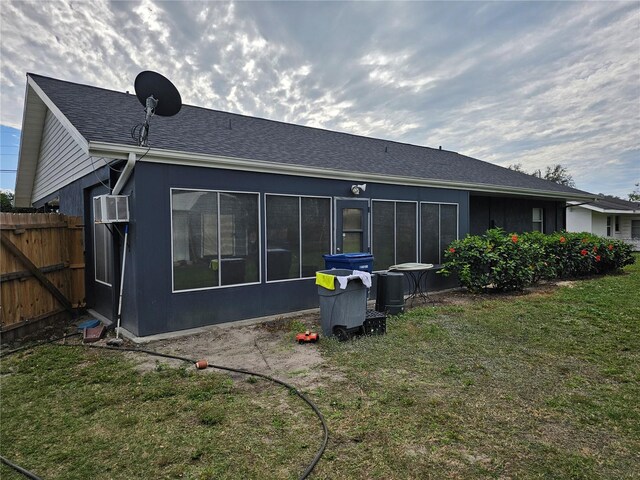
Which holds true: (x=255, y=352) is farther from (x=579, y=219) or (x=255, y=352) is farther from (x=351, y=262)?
(x=579, y=219)

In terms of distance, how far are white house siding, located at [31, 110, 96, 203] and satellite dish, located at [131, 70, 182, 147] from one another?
4.64 feet

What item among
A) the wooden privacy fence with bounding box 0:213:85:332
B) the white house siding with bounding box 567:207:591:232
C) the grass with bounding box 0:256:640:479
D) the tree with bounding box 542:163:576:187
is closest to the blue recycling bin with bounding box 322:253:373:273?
the grass with bounding box 0:256:640:479

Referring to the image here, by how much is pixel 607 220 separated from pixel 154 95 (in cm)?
2657

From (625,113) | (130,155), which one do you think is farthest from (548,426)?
(625,113)

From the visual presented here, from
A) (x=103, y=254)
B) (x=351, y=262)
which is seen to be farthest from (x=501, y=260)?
(x=103, y=254)

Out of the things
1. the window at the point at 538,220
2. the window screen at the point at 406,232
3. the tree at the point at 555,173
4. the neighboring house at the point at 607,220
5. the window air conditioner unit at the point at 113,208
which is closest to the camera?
the window air conditioner unit at the point at 113,208

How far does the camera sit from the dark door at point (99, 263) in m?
5.81

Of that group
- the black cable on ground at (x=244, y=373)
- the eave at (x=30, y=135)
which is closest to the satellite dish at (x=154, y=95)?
the eave at (x=30, y=135)

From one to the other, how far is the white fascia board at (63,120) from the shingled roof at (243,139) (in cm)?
5

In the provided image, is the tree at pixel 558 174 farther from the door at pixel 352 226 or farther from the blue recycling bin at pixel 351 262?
the blue recycling bin at pixel 351 262

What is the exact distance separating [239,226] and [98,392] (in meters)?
3.00

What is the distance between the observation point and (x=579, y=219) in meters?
21.0

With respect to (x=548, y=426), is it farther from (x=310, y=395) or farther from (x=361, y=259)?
(x=361, y=259)

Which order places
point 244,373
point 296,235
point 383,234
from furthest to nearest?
point 383,234
point 296,235
point 244,373
